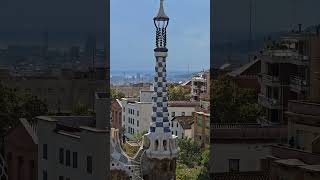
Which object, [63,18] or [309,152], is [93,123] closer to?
[63,18]

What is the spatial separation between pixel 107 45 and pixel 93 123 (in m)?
0.42

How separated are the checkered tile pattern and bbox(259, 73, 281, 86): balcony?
2344 millimetres

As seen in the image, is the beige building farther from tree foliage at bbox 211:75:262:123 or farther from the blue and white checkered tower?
the blue and white checkered tower

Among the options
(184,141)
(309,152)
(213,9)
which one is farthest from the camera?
(184,141)

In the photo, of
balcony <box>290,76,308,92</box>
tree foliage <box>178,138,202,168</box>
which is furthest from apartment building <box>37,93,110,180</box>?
tree foliage <box>178,138,202,168</box>

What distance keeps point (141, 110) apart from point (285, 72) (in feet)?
18.0

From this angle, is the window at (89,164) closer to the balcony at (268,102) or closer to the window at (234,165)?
the window at (234,165)

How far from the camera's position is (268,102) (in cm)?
330

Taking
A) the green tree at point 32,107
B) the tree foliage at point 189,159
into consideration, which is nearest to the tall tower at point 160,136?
the tree foliage at point 189,159

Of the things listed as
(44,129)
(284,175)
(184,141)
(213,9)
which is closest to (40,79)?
(44,129)

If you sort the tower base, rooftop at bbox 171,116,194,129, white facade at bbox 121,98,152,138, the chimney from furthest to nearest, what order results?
white facade at bbox 121,98,152,138 < rooftop at bbox 171,116,194,129 < the tower base < the chimney

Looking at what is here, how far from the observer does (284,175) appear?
3008 millimetres

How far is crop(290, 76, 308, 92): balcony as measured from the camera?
10.3 feet

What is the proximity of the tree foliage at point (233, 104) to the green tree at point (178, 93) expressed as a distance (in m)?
5.44
